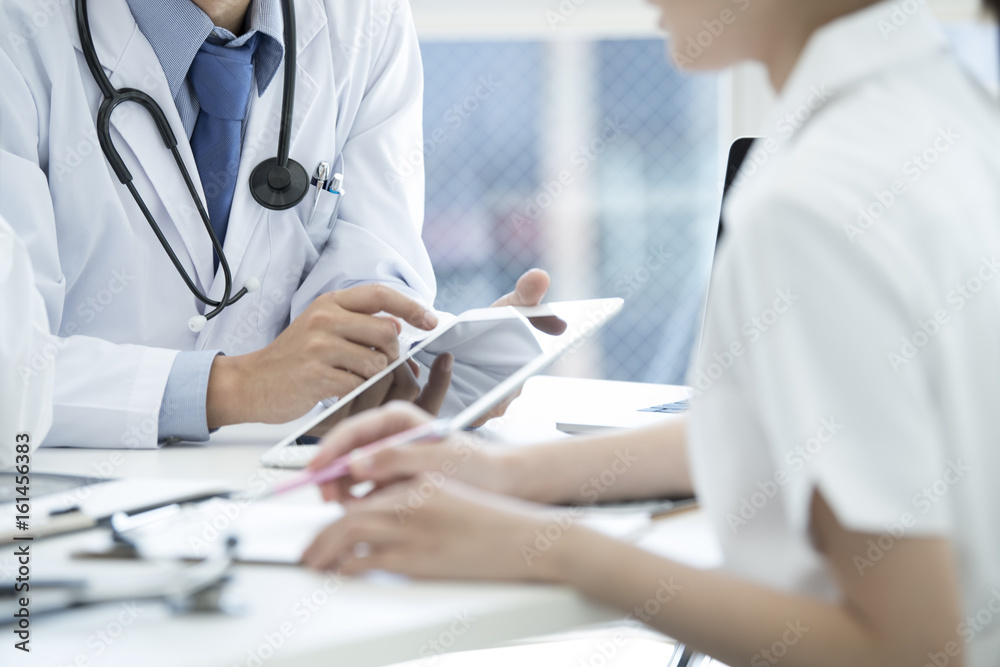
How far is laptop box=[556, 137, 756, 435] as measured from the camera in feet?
2.99

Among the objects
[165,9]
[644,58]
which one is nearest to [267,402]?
[165,9]

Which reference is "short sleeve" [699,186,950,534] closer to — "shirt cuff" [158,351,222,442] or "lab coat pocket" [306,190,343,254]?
"shirt cuff" [158,351,222,442]

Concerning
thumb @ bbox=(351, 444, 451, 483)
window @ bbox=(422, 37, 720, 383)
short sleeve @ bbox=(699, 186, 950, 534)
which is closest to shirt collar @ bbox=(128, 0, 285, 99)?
thumb @ bbox=(351, 444, 451, 483)

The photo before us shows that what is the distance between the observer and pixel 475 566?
515mm

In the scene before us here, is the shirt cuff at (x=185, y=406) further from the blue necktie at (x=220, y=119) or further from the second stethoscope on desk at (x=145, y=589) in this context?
the second stethoscope on desk at (x=145, y=589)

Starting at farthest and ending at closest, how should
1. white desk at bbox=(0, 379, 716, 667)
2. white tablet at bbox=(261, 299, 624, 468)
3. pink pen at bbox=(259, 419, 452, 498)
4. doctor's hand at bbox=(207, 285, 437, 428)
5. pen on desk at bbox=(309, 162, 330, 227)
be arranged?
1. pen on desk at bbox=(309, 162, 330, 227)
2. doctor's hand at bbox=(207, 285, 437, 428)
3. white tablet at bbox=(261, 299, 624, 468)
4. pink pen at bbox=(259, 419, 452, 498)
5. white desk at bbox=(0, 379, 716, 667)

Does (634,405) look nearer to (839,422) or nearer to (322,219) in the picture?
(322,219)

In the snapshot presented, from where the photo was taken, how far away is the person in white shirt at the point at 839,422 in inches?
18.0

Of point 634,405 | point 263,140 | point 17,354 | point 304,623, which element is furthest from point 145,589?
point 263,140

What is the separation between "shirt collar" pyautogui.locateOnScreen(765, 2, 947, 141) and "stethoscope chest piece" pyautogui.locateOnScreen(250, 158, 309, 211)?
72 centimetres

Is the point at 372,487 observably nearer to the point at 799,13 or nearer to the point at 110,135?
the point at 799,13

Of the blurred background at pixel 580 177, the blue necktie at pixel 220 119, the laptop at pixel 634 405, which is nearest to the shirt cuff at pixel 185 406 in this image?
the blue necktie at pixel 220 119

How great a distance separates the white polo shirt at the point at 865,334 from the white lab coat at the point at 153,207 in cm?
61

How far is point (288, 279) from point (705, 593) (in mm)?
823
